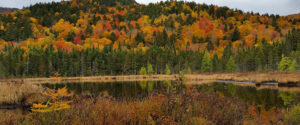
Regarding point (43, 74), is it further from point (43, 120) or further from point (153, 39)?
point (153, 39)

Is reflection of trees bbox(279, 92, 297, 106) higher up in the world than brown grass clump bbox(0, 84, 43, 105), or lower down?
lower down

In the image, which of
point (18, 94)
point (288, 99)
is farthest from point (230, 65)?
point (18, 94)

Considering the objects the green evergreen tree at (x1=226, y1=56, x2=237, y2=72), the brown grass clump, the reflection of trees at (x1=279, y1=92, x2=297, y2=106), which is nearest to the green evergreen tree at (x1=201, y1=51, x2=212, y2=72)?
the green evergreen tree at (x1=226, y1=56, x2=237, y2=72)

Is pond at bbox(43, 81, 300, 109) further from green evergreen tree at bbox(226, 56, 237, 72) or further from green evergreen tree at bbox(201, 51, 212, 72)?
green evergreen tree at bbox(226, 56, 237, 72)

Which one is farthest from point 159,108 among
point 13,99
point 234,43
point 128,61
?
point 234,43

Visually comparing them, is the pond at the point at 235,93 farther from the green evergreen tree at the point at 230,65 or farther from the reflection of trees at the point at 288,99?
the green evergreen tree at the point at 230,65

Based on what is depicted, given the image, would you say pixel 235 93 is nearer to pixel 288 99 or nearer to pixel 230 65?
pixel 288 99

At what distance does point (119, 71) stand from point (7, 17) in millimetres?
161294

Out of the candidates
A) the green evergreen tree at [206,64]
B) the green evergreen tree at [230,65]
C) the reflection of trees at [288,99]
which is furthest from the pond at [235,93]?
the green evergreen tree at [230,65]

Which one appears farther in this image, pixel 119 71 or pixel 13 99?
pixel 119 71

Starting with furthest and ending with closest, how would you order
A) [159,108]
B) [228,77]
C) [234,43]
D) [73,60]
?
[234,43] → [73,60] → [228,77] → [159,108]

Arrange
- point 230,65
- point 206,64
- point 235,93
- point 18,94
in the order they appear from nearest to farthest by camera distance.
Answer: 1. point 18,94
2. point 235,93
3. point 230,65
4. point 206,64

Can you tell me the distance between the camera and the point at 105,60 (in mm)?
97812

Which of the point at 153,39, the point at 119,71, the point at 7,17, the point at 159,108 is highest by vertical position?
the point at 7,17
